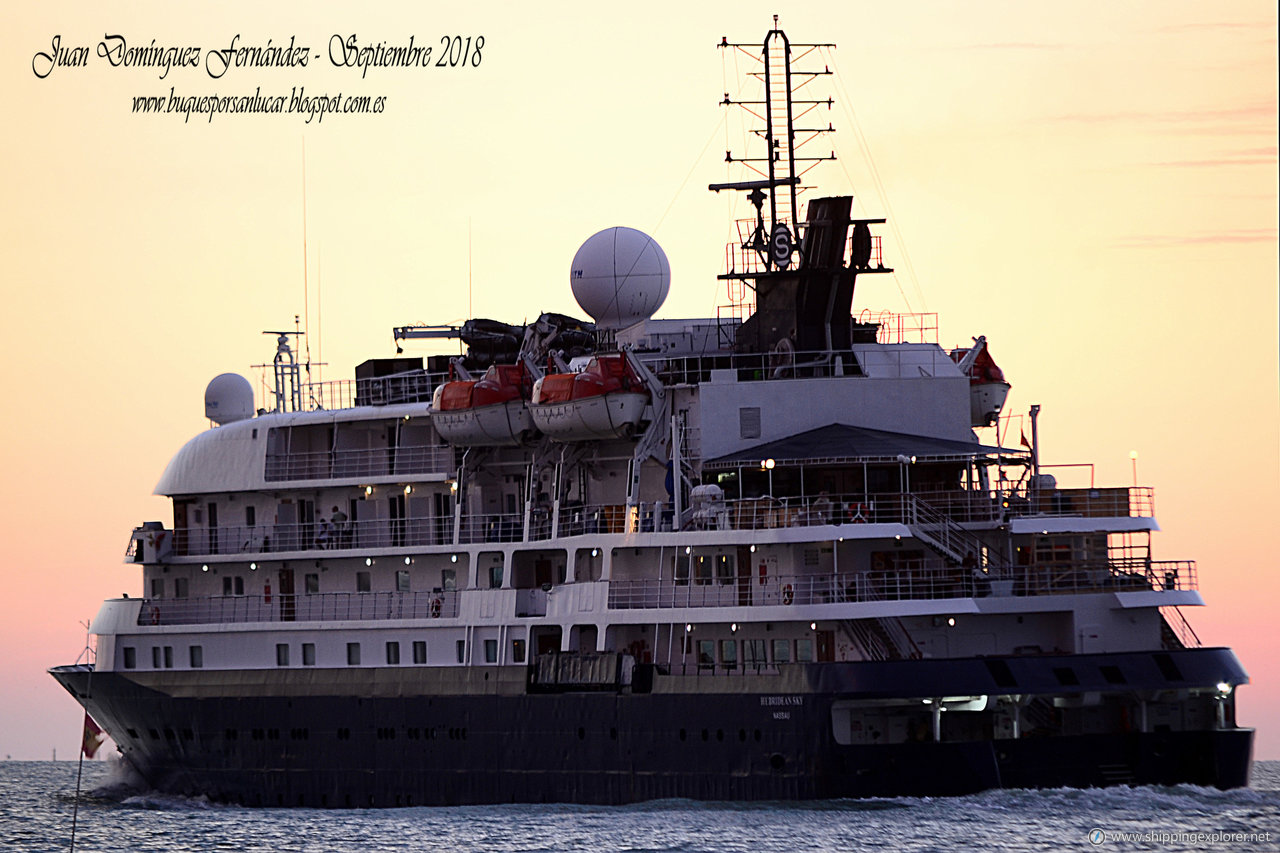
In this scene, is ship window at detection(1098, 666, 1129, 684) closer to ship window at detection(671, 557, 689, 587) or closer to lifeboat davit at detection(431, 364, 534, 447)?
ship window at detection(671, 557, 689, 587)

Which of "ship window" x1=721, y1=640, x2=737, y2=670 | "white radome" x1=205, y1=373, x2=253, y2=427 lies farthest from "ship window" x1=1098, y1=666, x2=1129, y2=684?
"white radome" x1=205, y1=373, x2=253, y2=427

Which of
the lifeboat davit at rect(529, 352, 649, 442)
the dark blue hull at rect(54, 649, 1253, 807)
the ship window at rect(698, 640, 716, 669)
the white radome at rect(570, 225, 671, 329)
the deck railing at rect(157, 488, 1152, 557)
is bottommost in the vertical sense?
the dark blue hull at rect(54, 649, 1253, 807)

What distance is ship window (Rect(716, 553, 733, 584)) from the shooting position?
54.1m

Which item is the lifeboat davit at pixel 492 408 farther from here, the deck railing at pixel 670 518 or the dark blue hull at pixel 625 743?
the dark blue hull at pixel 625 743

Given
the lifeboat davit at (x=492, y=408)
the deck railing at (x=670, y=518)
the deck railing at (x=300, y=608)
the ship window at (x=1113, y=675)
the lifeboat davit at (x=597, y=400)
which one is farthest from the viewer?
the deck railing at (x=300, y=608)

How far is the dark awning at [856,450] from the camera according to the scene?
5375 centimetres

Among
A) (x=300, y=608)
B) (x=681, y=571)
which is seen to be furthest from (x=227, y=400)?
(x=681, y=571)

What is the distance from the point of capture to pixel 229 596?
6581 cm

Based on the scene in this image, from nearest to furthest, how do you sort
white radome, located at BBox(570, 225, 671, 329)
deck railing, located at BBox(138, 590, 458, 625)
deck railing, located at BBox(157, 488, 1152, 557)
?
deck railing, located at BBox(157, 488, 1152, 557)
deck railing, located at BBox(138, 590, 458, 625)
white radome, located at BBox(570, 225, 671, 329)

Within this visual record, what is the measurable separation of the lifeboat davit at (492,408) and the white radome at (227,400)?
503 inches

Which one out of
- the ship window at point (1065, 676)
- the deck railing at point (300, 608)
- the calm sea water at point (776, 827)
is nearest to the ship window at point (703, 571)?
the calm sea water at point (776, 827)

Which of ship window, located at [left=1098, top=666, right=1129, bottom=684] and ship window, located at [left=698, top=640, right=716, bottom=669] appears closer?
ship window, located at [left=1098, top=666, right=1129, bottom=684]

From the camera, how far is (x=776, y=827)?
160 ft

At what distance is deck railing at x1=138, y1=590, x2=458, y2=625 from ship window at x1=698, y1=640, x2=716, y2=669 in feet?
28.3
